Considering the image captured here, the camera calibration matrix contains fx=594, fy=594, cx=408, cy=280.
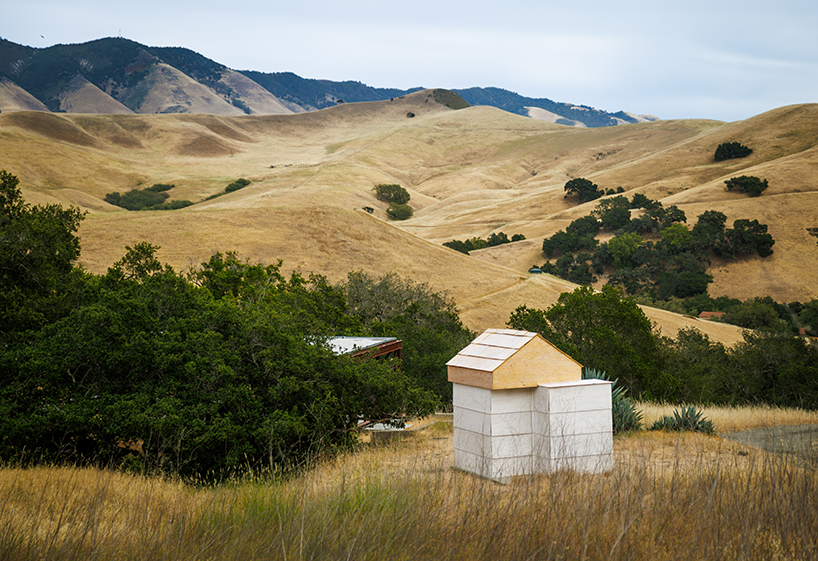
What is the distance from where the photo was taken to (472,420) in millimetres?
7996

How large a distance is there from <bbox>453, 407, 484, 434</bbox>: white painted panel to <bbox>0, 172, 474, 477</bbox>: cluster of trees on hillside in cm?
258

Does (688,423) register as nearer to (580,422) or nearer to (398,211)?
(580,422)

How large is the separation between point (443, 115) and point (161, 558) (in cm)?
18976

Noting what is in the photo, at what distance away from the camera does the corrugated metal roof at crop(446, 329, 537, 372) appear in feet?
25.5

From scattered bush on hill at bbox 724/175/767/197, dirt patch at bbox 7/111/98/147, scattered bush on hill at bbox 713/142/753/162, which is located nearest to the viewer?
scattered bush on hill at bbox 724/175/767/197

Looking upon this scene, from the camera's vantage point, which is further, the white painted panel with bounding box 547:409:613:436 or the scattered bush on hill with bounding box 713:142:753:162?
the scattered bush on hill with bounding box 713:142:753:162

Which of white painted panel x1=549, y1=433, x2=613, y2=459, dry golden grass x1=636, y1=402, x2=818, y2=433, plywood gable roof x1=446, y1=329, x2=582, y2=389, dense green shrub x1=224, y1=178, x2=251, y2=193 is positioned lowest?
dry golden grass x1=636, y1=402, x2=818, y2=433

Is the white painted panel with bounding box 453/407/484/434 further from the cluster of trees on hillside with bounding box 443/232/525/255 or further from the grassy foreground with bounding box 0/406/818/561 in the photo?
the cluster of trees on hillside with bounding box 443/232/525/255

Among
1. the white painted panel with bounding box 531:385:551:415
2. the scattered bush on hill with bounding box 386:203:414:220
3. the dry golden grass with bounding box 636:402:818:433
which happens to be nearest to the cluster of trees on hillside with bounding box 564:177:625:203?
the scattered bush on hill with bounding box 386:203:414:220

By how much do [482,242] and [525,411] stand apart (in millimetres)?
70739

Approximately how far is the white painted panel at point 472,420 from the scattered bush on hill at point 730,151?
108 meters

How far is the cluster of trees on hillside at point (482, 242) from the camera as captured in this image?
246 ft

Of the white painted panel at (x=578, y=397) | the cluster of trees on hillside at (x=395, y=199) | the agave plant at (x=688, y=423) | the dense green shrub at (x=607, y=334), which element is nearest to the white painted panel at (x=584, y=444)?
the white painted panel at (x=578, y=397)

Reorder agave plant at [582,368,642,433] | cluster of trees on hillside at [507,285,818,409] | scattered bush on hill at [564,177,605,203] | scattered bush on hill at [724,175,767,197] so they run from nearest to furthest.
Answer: agave plant at [582,368,642,433] → cluster of trees on hillside at [507,285,818,409] → scattered bush on hill at [724,175,767,197] → scattered bush on hill at [564,177,605,203]
